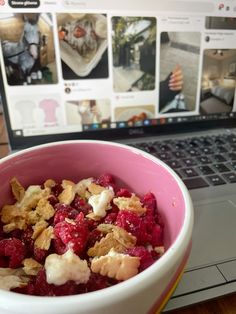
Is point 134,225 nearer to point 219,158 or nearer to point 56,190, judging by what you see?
point 56,190

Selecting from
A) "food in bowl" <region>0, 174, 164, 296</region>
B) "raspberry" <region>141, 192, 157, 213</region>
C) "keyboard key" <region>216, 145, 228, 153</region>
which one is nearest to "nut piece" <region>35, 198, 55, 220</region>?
"food in bowl" <region>0, 174, 164, 296</region>

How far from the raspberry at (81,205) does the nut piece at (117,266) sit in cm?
9

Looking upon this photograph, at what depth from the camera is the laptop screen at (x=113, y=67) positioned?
1.56 feet

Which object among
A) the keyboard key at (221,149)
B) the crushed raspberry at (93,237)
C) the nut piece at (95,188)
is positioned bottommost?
the keyboard key at (221,149)

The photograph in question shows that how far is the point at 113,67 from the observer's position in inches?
20.3

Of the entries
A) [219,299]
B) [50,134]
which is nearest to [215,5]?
[50,134]

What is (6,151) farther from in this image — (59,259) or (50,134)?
(59,259)

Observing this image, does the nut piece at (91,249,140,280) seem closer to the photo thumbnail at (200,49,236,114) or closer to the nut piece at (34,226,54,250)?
the nut piece at (34,226,54,250)

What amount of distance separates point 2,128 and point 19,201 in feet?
1.34

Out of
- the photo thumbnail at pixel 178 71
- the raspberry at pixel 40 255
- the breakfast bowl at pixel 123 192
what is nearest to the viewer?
the breakfast bowl at pixel 123 192

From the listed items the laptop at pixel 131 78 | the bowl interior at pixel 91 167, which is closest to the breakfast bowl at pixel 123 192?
the bowl interior at pixel 91 167

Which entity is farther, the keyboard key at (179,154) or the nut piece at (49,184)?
the keyboard key at (179,154)

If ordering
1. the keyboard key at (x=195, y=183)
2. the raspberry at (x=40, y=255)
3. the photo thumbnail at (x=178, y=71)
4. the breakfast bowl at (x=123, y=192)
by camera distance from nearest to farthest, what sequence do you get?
the breakfast bowl at (x=123, y=192) < the raspberry at (x=40, y=255) < the keyboard key at (x=195, y=183) < the photo thumbnail at (x=178, y=71)

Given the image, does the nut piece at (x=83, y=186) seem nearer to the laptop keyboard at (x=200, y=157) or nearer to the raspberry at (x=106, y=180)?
the raspberry at (x=106, y=180)
